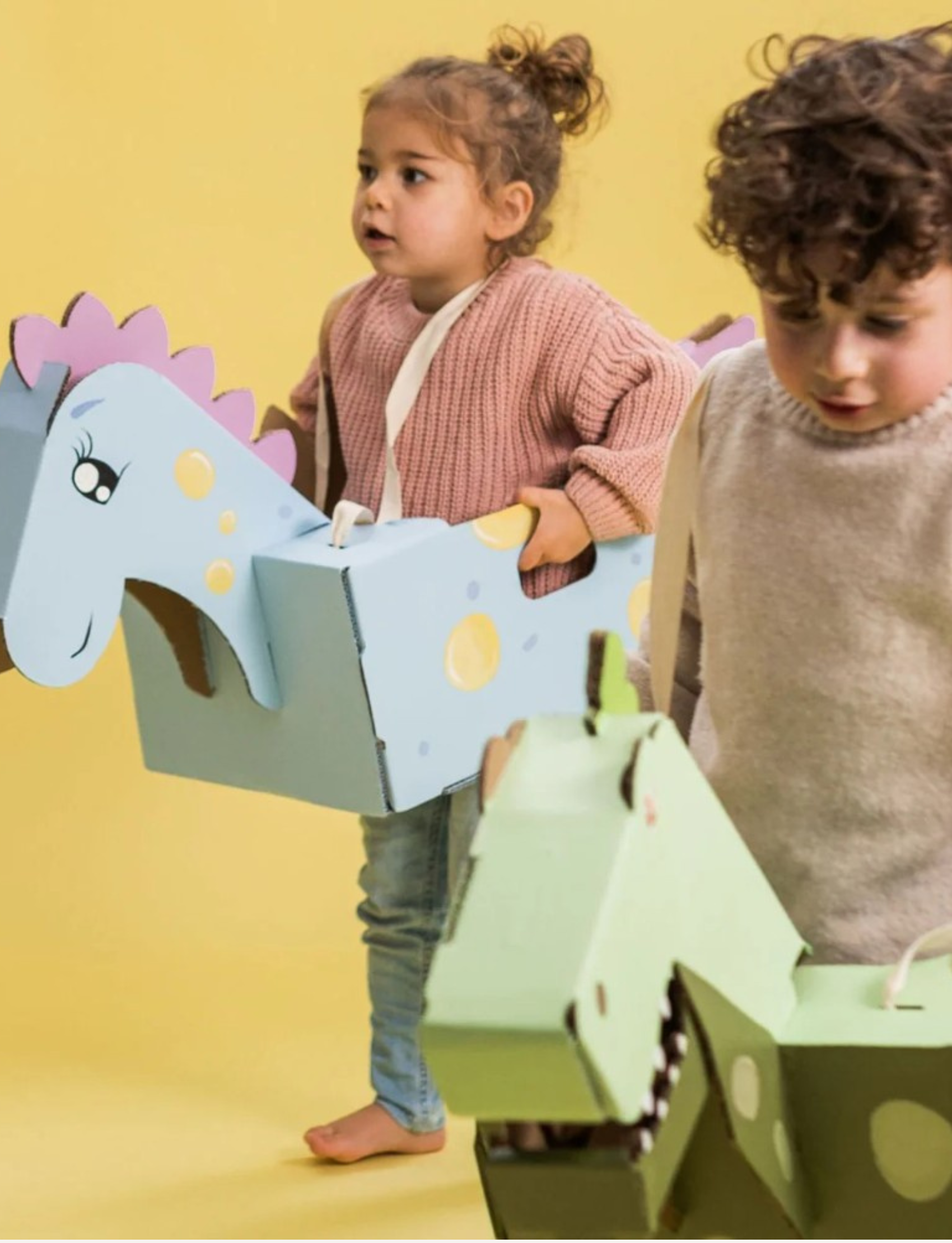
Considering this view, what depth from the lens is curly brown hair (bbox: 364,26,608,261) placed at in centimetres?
172

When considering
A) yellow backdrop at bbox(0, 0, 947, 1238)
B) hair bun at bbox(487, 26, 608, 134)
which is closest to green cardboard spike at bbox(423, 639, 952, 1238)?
hair bun at bbox(487, 26, 608, 134)

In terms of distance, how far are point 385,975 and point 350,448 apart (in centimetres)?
42

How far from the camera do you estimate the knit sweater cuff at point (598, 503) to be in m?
1.66

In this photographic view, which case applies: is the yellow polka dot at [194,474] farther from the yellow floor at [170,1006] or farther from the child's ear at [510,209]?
the yellow floor at [170,1006]

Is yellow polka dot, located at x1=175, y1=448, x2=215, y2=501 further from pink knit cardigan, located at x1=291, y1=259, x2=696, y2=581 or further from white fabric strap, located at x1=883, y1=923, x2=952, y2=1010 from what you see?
white fabric strap, located at x1=883, y1=923, x2=952, y2=1010

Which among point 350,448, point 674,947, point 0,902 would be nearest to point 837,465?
point 674,947

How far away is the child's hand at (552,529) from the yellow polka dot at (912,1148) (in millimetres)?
897

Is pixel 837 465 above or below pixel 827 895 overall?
above

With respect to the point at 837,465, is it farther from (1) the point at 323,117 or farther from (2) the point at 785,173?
(1) the point at 323,117

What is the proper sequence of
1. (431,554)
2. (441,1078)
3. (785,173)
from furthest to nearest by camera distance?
1. (431,554)
2. (785,173)
3. (441,1078)

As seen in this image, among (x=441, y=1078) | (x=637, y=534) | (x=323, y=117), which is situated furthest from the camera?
(x=323, y=117)

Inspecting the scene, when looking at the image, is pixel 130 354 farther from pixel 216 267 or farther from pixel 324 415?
pixel 216 267

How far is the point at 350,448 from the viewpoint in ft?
5.80

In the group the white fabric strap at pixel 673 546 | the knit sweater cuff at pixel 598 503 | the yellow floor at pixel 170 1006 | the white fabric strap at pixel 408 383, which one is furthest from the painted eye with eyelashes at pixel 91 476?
the yellow floor at pixel 170 1006
